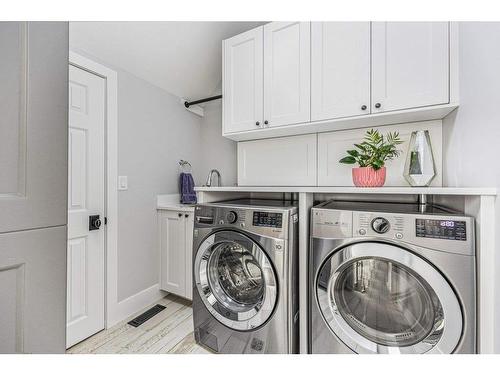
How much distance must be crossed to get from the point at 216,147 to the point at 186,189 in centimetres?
57

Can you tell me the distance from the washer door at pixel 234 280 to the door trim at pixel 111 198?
0.78 m

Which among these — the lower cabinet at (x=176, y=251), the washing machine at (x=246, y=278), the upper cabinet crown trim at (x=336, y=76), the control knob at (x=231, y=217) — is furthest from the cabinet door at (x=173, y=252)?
the upper cabinet crown trim at (x=336, y=76)

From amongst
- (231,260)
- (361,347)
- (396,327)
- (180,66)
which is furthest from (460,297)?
(180,66)

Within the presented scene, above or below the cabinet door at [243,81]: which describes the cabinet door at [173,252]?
below

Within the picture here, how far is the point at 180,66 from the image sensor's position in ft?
6.88

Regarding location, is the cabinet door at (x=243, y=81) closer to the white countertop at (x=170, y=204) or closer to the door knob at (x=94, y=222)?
the white countertop at (x=170, y=204)

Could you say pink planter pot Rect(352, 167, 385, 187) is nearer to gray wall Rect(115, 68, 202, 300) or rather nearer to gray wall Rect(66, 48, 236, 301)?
gray wall Rect(66, 48, 236, 301)

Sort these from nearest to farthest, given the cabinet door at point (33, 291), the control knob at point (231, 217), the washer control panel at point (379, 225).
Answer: the cabinet door at point (33, 291) < the washer control panel at point (379, 225) < the control knob at point (231, 217)

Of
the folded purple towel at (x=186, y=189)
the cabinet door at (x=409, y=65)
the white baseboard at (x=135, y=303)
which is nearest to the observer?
the cabinet door at (x=409, y=65)

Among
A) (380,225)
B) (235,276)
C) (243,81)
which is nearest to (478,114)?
(380,225)

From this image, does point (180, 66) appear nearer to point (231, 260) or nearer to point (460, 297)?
point (231, 260)

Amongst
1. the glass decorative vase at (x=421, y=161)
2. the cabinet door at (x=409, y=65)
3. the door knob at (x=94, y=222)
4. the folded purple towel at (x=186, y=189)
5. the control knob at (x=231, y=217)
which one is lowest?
the door knob at (x=94, y=222)

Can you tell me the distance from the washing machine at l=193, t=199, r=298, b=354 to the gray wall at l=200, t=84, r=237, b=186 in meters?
0.95

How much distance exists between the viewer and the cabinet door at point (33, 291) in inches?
19.0
